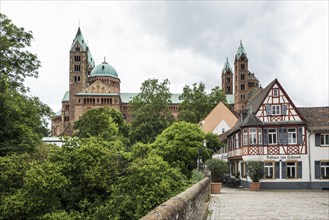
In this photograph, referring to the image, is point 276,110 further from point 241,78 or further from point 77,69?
point 241,78

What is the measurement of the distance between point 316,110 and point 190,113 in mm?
32847

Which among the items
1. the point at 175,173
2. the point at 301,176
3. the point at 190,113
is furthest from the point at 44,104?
the point at 190,113

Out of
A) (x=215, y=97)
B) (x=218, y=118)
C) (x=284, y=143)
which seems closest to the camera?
(x=284, y=143)

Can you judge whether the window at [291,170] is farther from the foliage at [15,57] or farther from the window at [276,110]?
the foliage at [15,57]

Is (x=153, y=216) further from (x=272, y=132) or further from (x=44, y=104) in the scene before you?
(x=272, y=132)

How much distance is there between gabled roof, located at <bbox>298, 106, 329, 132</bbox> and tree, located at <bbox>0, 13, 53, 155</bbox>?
21.8 meters

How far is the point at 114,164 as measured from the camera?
19266 millimetres

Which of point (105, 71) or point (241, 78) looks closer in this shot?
point (105, 71)

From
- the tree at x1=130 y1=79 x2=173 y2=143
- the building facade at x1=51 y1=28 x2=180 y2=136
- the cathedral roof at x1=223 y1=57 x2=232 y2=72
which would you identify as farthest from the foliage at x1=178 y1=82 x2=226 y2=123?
the cathedral roof at x1=223 y1=57 x2=232 y2=72

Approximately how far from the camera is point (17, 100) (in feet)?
80.8

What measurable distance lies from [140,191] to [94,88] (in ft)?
253

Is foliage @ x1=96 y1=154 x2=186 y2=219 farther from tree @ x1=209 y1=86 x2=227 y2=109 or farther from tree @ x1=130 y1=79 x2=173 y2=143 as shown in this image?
tree @ x1=209 y1=86 x2=227 y2=109

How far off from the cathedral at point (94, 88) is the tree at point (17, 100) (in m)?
47.4

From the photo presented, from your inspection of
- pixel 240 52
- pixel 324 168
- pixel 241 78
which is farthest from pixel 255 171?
pixel 240 52
